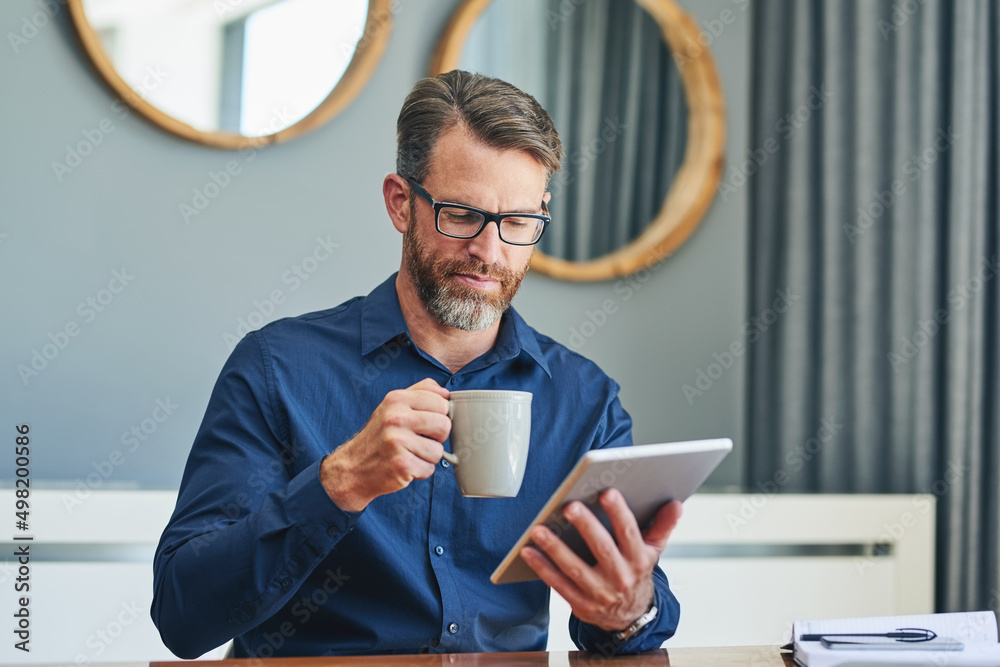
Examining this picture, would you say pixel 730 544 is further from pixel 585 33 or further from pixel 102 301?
pixel 102 301

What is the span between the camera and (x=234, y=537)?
99 centimetres

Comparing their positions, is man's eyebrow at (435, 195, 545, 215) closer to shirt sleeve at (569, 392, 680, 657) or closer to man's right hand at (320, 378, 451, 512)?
man's right hand at (320, 378, 451, 512)

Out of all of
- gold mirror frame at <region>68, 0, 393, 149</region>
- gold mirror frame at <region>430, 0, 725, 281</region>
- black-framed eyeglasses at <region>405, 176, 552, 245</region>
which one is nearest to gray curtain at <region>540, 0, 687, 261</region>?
gold mirror frame at <region>430, 0, 725, 281</region>

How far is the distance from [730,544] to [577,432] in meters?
0.84

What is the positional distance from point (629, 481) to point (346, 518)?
314 mm

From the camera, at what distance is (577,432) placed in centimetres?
133

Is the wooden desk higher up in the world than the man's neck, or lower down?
lower down

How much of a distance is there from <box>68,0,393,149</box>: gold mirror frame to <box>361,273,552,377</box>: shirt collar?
2.59 feet

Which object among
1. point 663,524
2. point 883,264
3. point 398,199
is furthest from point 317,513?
point 883,264

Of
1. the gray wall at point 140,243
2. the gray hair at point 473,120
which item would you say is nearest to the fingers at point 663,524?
the gray hair at point 473,120

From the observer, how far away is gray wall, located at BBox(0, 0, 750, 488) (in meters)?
1.89

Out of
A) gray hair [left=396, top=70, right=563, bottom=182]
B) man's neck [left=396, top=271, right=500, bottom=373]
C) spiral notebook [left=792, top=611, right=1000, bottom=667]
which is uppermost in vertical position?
gray hair [left=396, top=70, right=563, bottom=182]

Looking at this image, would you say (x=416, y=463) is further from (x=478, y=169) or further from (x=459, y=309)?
(x=478, y=169)

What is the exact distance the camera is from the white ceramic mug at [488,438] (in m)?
0.90
